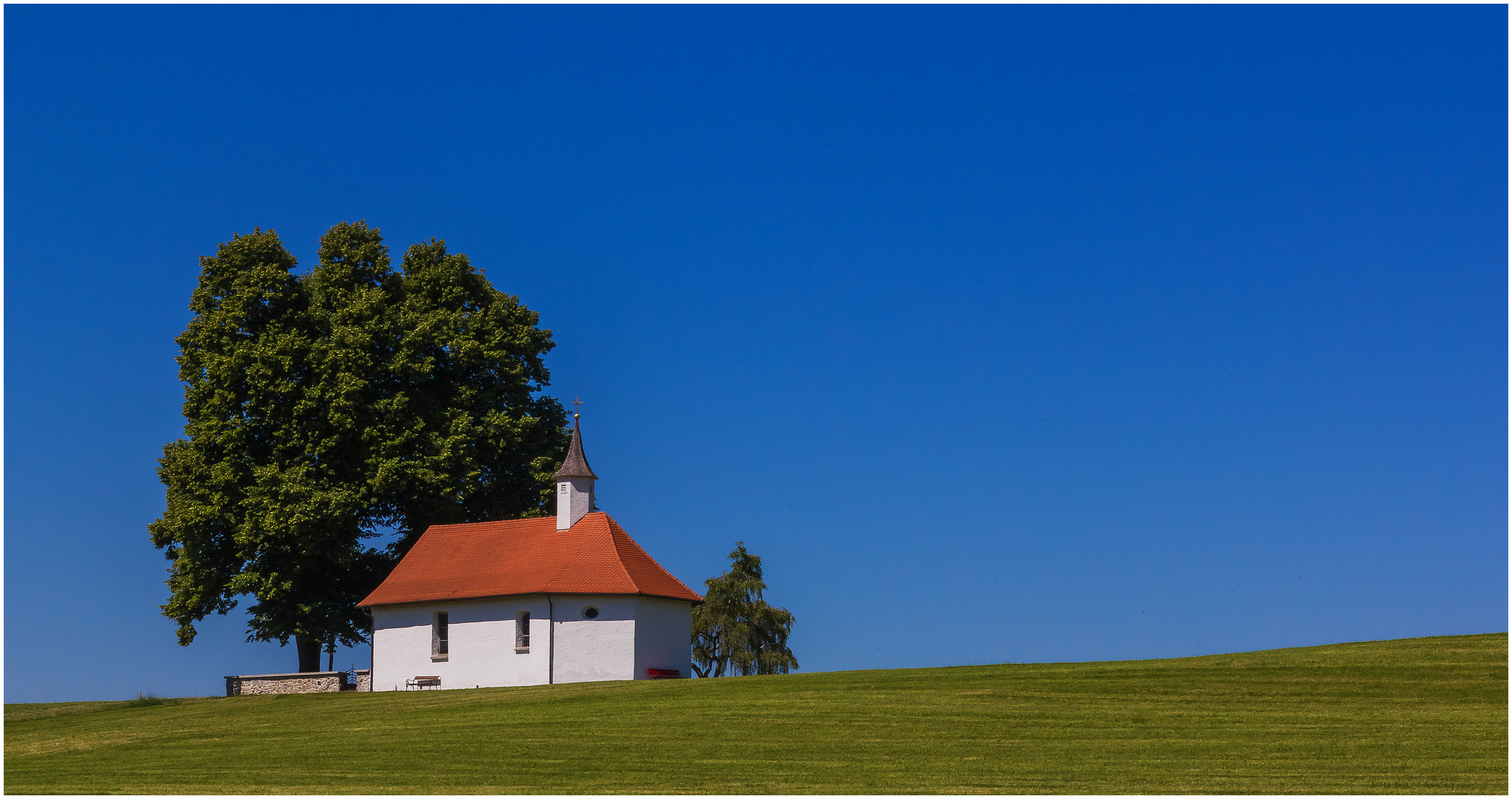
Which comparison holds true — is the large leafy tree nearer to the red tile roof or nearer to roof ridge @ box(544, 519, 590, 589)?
the red tile roof

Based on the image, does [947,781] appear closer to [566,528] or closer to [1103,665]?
[1103,665]

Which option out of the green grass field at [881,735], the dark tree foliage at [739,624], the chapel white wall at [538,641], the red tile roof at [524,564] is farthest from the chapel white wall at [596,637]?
the dark tree foliage at [739,624]

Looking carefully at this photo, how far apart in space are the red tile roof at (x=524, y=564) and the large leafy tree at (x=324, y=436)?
216 centimetres

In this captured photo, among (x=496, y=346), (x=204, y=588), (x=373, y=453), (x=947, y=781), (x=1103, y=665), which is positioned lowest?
(x=947, y=781)

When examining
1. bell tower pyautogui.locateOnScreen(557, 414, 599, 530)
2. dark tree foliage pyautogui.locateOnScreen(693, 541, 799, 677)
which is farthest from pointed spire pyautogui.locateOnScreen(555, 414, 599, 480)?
dark tree foliage pyautogui.locateOnScreen(693, 541, 799, 677)

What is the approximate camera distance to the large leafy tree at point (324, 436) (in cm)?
4244

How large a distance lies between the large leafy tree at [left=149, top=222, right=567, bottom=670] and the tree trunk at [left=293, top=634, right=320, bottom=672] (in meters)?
0.05

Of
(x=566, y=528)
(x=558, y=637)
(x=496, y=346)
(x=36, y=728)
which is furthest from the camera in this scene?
(x=496, y=346)

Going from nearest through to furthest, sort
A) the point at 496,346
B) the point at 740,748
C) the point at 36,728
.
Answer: the point at 740,748, the point at 36,728, the point at 496,346

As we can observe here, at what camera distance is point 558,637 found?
3894 cm

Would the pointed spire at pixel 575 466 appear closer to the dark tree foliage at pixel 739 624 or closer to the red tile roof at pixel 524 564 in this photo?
the red tile roof at pixel 524 564

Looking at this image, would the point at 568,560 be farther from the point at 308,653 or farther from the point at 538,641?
the point at 308,653

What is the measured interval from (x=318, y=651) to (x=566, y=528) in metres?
9.39

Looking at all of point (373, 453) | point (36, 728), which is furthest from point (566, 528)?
point (36, 728)
